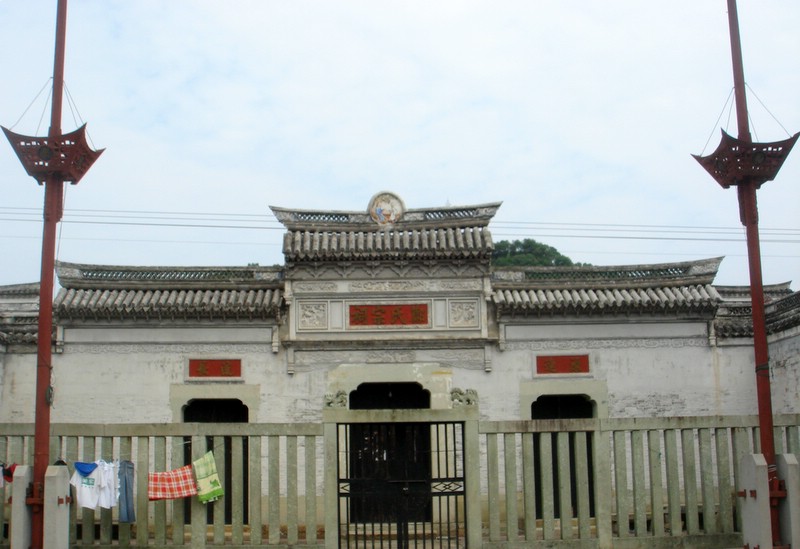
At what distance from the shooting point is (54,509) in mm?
10703

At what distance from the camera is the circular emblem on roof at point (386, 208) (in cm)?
1833

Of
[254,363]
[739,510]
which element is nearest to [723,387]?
[739,510]

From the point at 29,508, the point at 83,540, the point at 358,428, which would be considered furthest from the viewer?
the point at 358,428

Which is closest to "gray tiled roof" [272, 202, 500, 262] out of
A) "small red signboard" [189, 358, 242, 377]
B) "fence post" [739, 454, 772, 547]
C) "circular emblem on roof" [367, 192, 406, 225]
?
"circular emblem on roof" [367, 192, 406, 225]

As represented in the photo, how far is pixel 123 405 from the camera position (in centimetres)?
1755

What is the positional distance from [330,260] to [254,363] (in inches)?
101

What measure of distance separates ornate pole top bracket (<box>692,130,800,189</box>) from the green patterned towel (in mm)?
7793

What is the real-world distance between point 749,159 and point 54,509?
9775 millimetres

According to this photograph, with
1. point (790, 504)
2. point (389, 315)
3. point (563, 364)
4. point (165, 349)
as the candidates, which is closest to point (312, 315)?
point (389, 315)

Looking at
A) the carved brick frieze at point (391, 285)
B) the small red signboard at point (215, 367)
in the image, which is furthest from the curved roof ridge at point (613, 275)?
the small red signboard at point (215, 367)

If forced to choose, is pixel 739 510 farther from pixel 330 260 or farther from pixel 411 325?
pixel 330 260

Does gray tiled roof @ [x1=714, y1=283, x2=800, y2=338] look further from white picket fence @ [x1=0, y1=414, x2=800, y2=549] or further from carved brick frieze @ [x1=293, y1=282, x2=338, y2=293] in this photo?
carved brick frieze @ [x1=293, y1=282, x2=338, y2=293]

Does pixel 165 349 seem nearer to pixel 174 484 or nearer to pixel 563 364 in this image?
pixel 174 484

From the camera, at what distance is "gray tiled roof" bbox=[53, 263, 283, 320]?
1748cm
